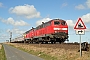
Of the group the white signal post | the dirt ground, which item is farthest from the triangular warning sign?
the dirt ground

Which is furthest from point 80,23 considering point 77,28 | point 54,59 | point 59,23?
point 59,23

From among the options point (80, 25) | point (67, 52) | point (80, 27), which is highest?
point (80, 25)

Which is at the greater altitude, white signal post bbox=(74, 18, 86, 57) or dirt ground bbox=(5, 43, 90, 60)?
white signal post bbox=(74, 18, 86, 57)

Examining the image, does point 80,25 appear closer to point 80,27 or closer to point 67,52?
point 80,27

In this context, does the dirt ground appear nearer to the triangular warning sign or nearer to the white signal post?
the white signal post

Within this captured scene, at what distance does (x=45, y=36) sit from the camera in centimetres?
3809

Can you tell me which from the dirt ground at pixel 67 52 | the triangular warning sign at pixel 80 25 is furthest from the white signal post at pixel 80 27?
the dirt ground at pixel 67 52

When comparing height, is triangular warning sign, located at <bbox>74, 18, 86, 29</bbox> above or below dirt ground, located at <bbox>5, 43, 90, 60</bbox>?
above

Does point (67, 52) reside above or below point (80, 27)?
below

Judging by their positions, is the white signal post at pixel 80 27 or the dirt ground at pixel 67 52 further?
the dirt ground at pixel 67 52

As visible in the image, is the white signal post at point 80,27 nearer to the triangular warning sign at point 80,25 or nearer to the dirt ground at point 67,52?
the triangular warning sign at point 80,25

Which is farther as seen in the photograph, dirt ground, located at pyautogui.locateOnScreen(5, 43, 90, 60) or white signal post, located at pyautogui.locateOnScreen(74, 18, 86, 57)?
dirt ground, located at pyautogui.locateOnScreen(5, 43, 90, 60)

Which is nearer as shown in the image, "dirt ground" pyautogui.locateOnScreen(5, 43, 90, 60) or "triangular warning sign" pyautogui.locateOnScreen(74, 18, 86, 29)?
"triangular warning sign" pyautogui.locateOnScreen(74, 18, 86, 29)

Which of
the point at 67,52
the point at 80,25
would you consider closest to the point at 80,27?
the point at 80,25
